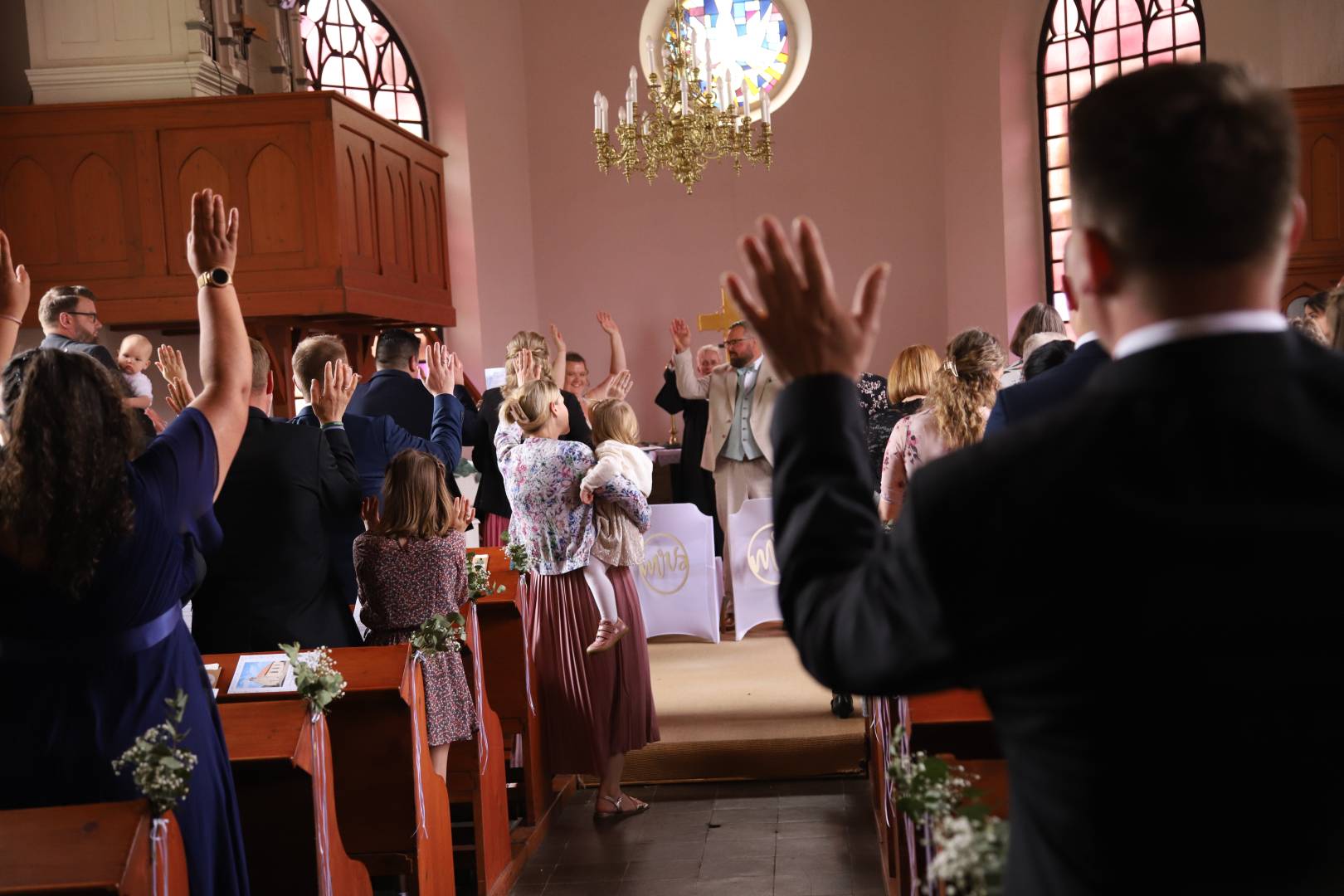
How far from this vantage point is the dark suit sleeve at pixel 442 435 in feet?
16.9

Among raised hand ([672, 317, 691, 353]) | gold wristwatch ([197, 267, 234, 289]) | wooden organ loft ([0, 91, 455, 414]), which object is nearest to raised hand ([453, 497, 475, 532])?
gold wristwatch ([197, 267, 234, 289])

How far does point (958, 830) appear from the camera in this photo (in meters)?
1.58

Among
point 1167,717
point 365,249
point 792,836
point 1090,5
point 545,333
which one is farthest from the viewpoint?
point 545,333

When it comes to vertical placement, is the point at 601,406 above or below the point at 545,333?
below

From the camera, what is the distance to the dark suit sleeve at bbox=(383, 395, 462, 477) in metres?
5.15

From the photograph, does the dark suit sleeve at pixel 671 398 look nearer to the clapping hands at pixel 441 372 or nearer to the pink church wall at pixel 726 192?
the pink church wall at pixel 726 192

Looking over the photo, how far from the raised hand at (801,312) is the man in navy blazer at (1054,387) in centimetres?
175

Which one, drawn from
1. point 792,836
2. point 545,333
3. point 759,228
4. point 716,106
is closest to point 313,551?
point 792,836

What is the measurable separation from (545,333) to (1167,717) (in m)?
12.1

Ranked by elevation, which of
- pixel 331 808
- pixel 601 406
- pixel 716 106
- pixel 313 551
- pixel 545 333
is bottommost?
pixel 331 808

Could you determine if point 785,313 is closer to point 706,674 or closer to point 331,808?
point 331,808

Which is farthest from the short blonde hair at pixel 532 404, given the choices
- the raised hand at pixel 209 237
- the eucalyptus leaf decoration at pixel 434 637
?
the raised hand at pixel 209 237

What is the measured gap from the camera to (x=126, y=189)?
24.1ft

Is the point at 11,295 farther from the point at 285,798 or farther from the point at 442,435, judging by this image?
the point at 442,435
